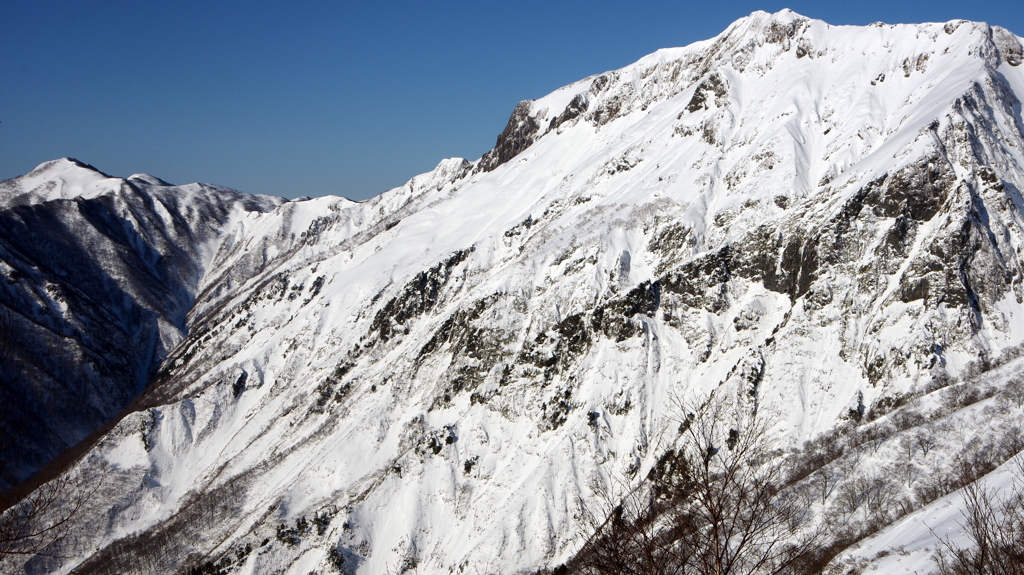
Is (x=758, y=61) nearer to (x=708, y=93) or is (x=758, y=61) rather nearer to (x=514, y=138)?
(x=708, y=93)

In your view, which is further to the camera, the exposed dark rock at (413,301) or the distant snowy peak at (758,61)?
the exposed dark rock at (413,301)

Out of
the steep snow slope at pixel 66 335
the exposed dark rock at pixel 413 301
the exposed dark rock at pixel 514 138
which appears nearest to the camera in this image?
the exposed dark rock at pixel 413 301

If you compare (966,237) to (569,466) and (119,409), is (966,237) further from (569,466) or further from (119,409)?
(119,409)

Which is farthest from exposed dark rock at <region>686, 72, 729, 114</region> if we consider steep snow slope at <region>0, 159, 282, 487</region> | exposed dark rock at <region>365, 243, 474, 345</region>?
steep snow slope at <region>0, 159, 282, 487</region>

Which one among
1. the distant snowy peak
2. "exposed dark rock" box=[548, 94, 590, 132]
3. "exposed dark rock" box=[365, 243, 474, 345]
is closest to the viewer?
the distant snowy peak

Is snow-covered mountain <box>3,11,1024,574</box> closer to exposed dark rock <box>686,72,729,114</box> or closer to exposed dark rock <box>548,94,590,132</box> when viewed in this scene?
exposed dark rock <box>686,72,729,114</box>

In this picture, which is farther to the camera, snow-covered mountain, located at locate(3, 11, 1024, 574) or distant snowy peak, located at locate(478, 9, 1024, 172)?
distant snowy peak, located at locate(478, 9, 1024, 172)

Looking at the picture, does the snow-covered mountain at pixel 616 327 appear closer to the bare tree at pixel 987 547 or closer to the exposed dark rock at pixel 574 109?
the exposed dark rock at pixel 574 109

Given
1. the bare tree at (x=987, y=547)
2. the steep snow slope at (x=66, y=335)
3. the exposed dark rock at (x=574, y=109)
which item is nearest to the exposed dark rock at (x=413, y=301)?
the exposed dark rock at (x=574, y=109)

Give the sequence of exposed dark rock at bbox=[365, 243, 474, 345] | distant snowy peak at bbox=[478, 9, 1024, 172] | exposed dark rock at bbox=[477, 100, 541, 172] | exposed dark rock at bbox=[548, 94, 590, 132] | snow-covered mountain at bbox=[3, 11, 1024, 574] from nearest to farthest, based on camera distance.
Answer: snow-covered mountain at bbox=[3, 11, 1024, 574] → distant snowy peak at bbox=[478, 9, 1024, 172] → exposed dark rock at bbox=[365, 243, 474, 345] → exposed dark rock at bbox=[548, 94, 590, 132] → exposed dark rock at bbox=[477, 100, 541, 172]
